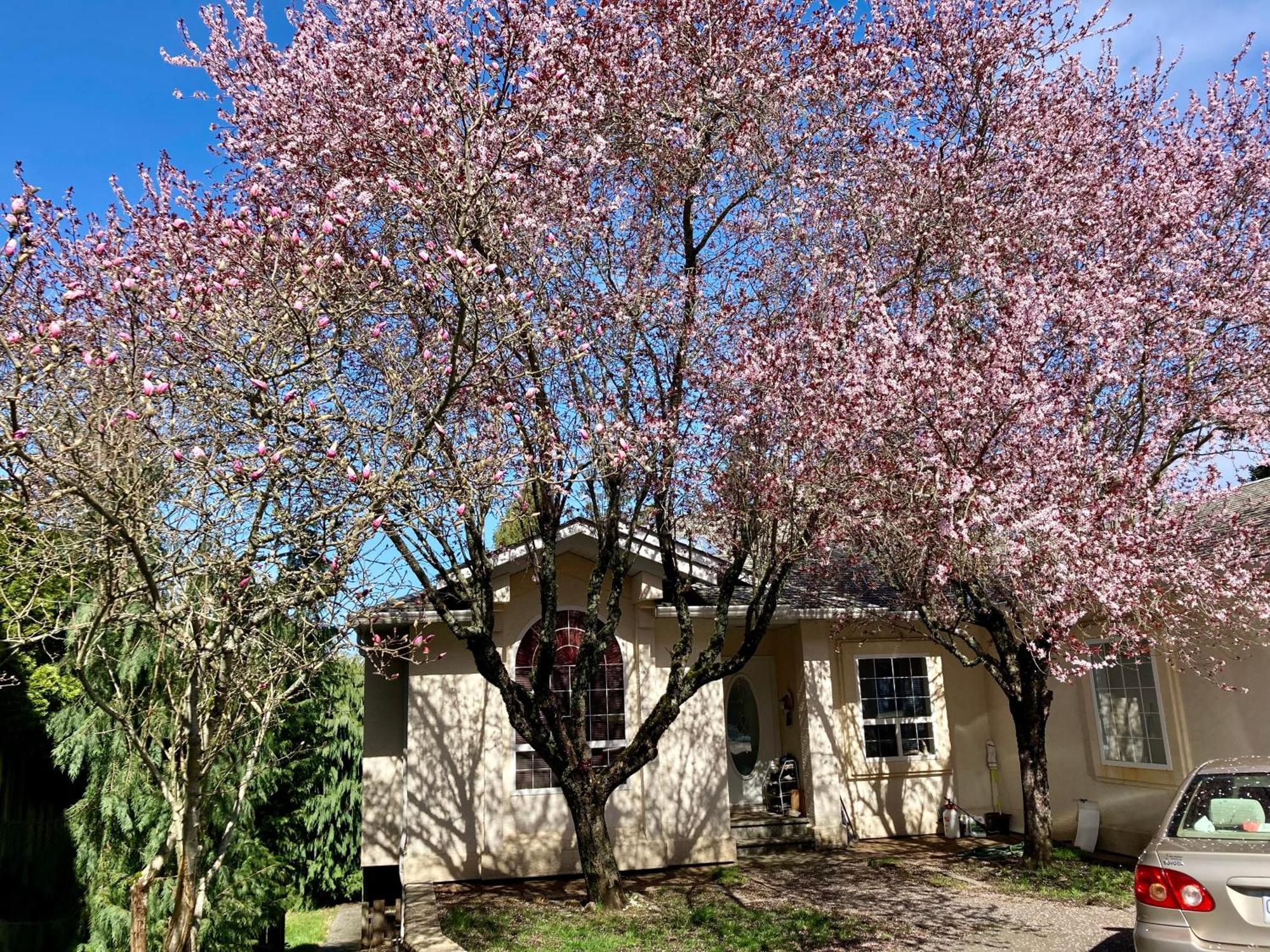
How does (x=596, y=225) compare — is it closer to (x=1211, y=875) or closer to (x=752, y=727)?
(x=1211, y=875)

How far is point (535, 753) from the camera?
12.1 metres

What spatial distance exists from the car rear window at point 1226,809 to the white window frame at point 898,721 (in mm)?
8564

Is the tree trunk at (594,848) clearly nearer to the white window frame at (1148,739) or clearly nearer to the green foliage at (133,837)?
the green foliage at (133,837)

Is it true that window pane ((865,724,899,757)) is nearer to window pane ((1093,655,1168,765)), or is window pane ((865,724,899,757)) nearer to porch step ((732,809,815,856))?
porch step ((732,809,815,856))

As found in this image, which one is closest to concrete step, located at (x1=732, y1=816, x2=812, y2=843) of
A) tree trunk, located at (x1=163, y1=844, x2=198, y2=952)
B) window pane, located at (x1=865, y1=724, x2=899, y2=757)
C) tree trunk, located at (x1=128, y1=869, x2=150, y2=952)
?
window pane, located at (x1=865, y1=724, x2=899, y2=757)

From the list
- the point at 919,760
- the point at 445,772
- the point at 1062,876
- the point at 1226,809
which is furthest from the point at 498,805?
the point at 1226,809

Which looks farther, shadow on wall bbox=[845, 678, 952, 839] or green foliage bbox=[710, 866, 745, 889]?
shadow on wall bbox=[845, 678, 952, 839]

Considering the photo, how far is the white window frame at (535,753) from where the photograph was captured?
12.4 meters

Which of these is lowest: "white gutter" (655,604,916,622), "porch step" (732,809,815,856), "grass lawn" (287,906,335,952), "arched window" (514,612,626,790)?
"grass lawn" (287,906,335,952)

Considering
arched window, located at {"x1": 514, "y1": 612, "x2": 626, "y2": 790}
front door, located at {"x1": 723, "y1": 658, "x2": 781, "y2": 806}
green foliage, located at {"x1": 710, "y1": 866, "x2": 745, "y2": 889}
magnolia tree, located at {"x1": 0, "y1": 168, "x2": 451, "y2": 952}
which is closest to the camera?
magnolia tree, located at {"x1": 0, "y1": 168, "x2": 451, "y2": 952}

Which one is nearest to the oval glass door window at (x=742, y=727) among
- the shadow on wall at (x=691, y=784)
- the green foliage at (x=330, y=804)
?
the shadow on wall at (x=691, y=784)

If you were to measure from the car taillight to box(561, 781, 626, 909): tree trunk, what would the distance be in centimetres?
568

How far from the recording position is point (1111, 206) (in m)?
11.2

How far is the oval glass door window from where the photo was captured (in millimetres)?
15391
